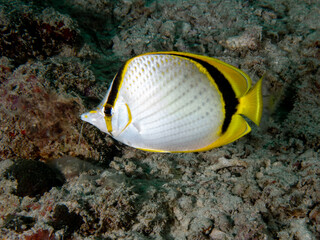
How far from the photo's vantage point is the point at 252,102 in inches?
67.4

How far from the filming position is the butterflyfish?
1669mm

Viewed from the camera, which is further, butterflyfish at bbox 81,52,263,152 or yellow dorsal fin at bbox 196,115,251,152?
yellow dorsal fin at bbox 196,115,251,152

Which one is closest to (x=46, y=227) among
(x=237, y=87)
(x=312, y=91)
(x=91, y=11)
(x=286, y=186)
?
(x=237, y=87)

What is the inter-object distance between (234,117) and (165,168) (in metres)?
1.44

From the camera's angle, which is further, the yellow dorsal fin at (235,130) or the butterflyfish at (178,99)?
the yellow dorsal fin at (235,130)

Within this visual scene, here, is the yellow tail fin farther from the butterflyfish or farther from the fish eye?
the fish eye

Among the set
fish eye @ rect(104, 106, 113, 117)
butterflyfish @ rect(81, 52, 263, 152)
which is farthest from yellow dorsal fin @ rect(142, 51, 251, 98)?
fish eye @ rect(104, 106, 113, 117)

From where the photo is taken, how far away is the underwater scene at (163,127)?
1713mm

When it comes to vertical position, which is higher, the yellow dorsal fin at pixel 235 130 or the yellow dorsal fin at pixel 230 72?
the yellow dorsal fin at pixel 230 72

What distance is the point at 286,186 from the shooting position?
244 centimetres

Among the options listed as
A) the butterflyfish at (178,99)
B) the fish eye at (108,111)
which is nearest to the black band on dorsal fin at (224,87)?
the butterflyfish at (178,99)

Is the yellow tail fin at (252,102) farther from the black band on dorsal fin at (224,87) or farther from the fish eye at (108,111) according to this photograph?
the fish eye at (108,111)

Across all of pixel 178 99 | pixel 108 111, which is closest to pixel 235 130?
pixel 178 99

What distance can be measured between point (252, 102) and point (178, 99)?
54 cm
